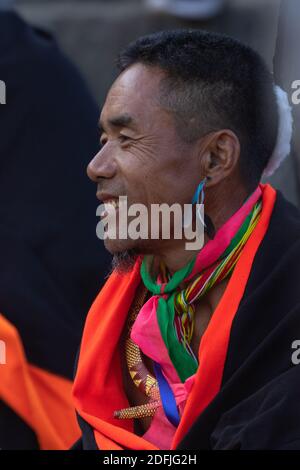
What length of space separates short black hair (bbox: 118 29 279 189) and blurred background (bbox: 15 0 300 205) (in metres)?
4.14

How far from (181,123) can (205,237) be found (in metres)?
0.29

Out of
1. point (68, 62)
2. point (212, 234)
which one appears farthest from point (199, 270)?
point (68, 62)

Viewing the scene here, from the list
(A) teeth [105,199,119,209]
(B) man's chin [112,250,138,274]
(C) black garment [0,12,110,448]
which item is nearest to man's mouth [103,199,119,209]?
(A) teeth [105,199,119,209]

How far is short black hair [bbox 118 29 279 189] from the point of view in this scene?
278cm

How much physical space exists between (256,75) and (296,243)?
437 millimetres

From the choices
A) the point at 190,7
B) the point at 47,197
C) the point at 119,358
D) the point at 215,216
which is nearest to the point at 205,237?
the point at 215,216

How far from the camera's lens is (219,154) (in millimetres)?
2805

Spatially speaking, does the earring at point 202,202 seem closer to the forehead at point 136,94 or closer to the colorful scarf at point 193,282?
the colorful scarf at point 193,282

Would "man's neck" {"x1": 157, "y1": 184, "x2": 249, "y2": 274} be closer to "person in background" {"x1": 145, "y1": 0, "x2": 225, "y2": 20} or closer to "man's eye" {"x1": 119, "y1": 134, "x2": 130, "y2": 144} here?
"man's eye" {"x1": 119, "y1": 134, "x2": 130, "y2": 144}

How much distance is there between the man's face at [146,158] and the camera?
2.80 m

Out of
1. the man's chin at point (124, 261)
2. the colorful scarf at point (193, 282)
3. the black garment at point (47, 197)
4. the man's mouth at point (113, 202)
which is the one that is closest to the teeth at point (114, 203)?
the man's mouth at point (113, 202)

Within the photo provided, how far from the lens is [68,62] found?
4.66 metres
